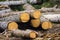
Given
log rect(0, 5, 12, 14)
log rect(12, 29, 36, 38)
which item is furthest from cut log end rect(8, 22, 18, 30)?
log rect(0, 5, 12, 14)

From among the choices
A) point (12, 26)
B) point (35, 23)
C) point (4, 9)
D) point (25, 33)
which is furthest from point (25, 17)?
point (4, 9)

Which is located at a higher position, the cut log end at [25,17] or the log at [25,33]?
the cut log end at [25,17]

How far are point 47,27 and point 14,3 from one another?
7.90 meters

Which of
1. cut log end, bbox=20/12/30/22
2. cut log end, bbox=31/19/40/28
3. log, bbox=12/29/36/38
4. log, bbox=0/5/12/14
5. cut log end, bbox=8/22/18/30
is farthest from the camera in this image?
log, bbox=0/5/12/14

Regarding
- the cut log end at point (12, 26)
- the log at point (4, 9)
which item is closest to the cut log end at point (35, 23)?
the cut log end at point (12, 26)

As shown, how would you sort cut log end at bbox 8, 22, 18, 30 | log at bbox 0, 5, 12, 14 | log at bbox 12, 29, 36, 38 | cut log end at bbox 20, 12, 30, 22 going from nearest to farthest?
1. log at bbox 12, 29, 36, 38
2. cut log end at bbox 8, 22, 18, 30
3. cut log end at bbox 20, 12, 30, 22
4. log at bbox 0, 5, 12, 14

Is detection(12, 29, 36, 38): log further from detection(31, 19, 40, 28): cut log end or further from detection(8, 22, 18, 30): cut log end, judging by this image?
detection(31, 19, 40, 28): cut log end

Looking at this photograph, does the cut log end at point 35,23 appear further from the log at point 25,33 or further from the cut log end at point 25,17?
the log at point 25,33

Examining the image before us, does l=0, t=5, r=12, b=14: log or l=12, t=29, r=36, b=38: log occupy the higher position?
l=12, t=29, r=36, b=38: log

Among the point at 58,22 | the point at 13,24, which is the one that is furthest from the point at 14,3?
the point at 13,24

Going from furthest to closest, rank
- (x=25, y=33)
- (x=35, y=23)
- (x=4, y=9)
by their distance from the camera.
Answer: (x=4, y=9), (x=35, y=23), (x=25, y=33)

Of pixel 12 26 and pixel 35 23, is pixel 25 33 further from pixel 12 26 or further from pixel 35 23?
pixel 35 23

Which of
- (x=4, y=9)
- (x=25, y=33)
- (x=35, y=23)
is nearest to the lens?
(x=25, y=33)

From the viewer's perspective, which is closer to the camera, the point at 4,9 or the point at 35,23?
the point at 35,23
